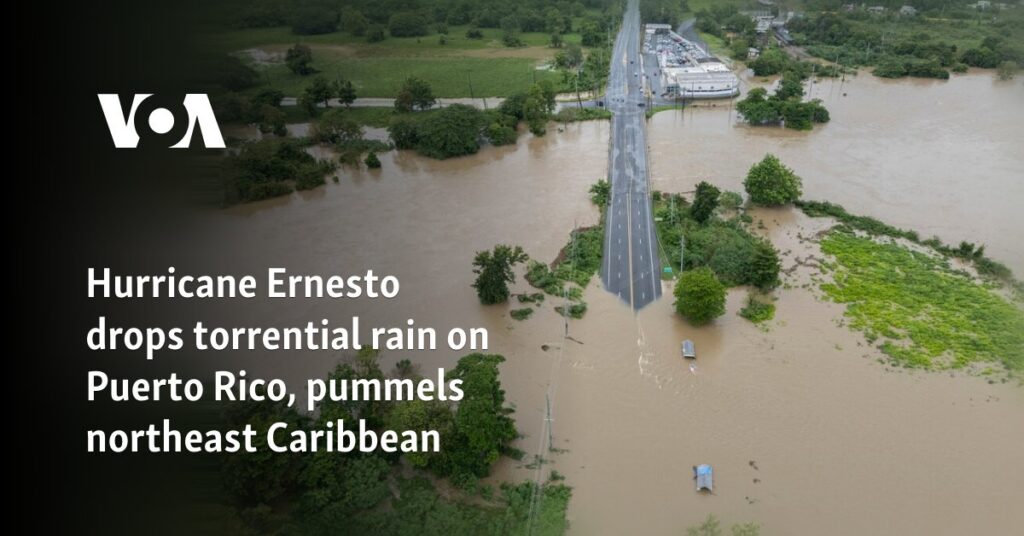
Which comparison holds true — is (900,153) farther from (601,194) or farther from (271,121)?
(271,121)

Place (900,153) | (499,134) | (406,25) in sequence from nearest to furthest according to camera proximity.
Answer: (900,153) → (499,134) → (406,25)

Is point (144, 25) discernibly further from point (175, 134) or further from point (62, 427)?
point (62, 427)

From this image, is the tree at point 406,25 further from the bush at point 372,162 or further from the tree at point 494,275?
the tree at point 494,275

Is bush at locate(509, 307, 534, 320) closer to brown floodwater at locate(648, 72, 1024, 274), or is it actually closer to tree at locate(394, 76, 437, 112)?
brown floodwater at locate(648, 72, 1024, 274)

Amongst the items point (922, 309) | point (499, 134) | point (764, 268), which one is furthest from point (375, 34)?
point (922, 309)

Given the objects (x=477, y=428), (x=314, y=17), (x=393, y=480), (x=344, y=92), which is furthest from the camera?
(x=314, y=17)

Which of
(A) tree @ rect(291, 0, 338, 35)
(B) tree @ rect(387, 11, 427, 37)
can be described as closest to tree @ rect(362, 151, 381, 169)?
(B) tree @ rect(387, 11, 427, 37)

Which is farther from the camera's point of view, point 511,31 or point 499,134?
point 511,31

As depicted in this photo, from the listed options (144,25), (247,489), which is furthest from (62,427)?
(247,489)
